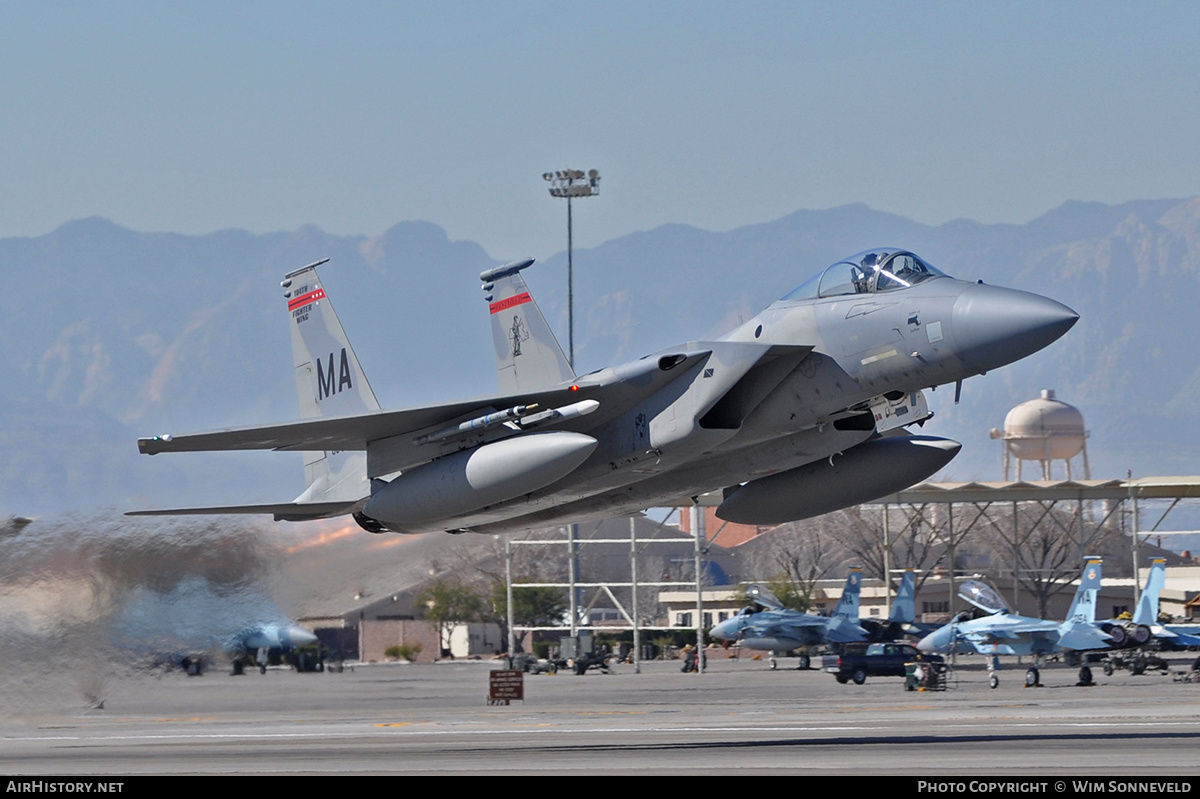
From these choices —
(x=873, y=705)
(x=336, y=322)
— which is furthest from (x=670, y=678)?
(x=336, y=322)

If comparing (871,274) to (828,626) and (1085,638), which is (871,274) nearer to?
(1085,638)

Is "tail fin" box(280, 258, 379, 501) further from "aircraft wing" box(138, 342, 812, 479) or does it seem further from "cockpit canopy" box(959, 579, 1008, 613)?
"cockpit canopy" box(959, 579, 1008, 613)

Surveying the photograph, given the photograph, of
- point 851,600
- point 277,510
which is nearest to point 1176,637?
point 851,600

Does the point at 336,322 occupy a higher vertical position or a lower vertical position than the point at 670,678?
higher

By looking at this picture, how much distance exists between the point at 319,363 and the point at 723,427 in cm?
920

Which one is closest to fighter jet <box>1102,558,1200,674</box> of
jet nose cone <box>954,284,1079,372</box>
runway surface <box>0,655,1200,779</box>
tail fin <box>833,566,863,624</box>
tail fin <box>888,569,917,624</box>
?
runway surface <box>0,655,1200,779</box>

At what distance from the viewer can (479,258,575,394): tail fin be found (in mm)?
24922

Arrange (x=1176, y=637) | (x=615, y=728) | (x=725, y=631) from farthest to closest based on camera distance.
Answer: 1. (x=725, y=631)
2. (x=1176, y=637)
3. (x=615, y=728)

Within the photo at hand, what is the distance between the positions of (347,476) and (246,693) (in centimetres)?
1321

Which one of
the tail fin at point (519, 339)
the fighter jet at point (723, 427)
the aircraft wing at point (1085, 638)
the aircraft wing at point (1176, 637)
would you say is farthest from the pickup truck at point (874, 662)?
the fighter jet at point (723, 427)

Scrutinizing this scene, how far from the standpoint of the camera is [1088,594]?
39.2 meters

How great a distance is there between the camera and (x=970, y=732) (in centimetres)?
2197

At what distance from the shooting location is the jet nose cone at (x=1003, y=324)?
16.1 metres
